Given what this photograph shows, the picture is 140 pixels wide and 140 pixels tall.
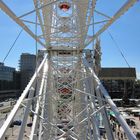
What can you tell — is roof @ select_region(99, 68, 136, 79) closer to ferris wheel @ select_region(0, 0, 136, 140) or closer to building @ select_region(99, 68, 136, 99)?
building @ select_region(99, 68, 136, 99)

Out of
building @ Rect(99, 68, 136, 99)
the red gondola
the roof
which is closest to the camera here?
the red gondola

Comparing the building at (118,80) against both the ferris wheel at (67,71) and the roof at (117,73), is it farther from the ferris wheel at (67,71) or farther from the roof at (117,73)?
the ferris wheel at (67,71)

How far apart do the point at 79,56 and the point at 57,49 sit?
1073 millimetres

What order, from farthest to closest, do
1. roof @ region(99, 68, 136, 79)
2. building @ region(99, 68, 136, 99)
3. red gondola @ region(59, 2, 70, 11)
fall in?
roof @ region(99, 68, 136, 79)
building @ region(99, 68, 136, 99)
red gondola @ region(59, 2, 70, 11)

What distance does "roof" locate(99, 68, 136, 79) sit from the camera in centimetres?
9275

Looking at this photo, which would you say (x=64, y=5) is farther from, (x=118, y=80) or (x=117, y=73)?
(x=117, y=73)

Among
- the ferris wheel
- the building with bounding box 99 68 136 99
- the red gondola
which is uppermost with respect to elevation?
the building with bounding box 99 68 136 99

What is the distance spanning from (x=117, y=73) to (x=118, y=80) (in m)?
2.24

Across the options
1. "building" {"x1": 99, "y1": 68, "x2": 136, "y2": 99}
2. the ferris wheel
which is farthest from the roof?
the ferris wheel

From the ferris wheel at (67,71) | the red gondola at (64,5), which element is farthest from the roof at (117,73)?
the red gondola at (64,5)

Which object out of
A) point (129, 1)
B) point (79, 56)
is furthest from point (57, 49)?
point (129, 1)

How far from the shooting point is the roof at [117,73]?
92.8 metres

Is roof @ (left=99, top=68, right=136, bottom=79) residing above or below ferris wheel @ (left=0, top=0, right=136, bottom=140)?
above

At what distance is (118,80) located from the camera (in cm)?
9275
